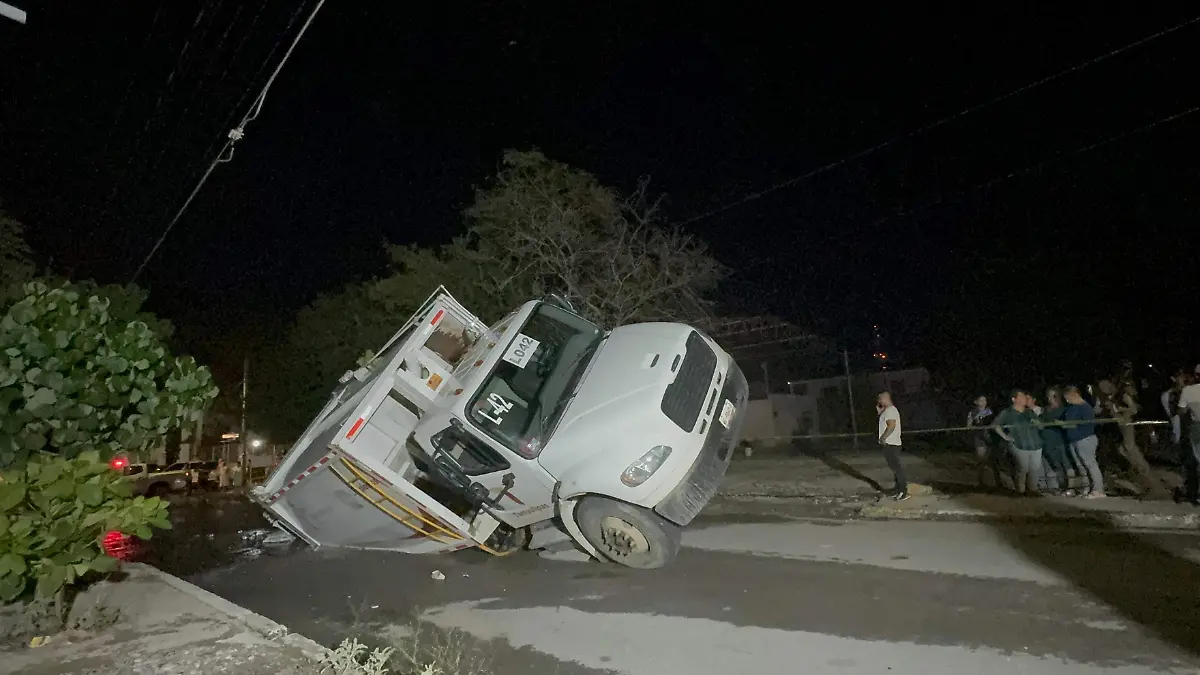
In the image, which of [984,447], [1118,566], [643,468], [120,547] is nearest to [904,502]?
[984,447]

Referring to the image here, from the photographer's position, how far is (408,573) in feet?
27.8

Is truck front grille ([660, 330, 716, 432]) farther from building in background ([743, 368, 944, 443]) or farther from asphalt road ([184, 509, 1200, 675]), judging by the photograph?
building in background ([743, 368, 944, 443])

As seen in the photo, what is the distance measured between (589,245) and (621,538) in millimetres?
8843

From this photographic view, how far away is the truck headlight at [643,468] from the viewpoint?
670 centimetres

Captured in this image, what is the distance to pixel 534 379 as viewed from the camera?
792 centimetres

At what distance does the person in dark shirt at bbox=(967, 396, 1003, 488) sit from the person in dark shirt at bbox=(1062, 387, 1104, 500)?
46.2 inches

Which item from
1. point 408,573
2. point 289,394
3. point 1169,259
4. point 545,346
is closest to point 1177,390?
point 1169,259

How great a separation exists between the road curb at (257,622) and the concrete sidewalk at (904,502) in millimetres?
6062

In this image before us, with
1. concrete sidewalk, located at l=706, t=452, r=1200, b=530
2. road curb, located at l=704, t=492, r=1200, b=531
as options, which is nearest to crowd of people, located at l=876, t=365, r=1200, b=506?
concrete sidewalk, located at l=706, t=452, r=1200, b=530

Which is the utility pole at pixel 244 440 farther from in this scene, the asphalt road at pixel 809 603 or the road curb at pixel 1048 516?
the road curb at pixel 1048 516

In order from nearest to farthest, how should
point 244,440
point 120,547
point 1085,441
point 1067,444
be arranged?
point 1085,441
point 1067,444
point 120,547
point 244,440

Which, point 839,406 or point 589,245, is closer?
point 589,245

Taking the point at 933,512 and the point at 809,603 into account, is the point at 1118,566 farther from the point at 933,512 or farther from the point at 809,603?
the point at 933,512

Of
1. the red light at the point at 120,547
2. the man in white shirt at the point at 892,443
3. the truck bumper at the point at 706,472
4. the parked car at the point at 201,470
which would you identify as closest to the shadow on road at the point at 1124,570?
the man in white shirt at the point at 892,443
